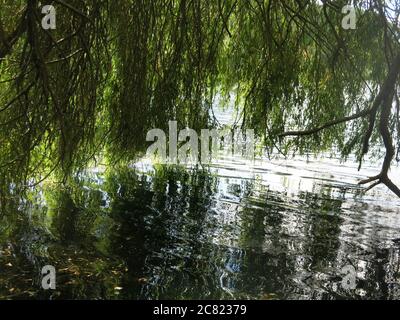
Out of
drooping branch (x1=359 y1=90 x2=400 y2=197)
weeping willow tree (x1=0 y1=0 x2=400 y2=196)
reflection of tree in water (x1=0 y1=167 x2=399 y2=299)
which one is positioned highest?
weeping willow tree (x1=0 y1=0 x2=400 y2=196)

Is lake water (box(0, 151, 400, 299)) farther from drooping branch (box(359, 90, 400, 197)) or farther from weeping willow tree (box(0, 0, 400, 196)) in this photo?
drooping branch (box(359, 90, 400, 197))

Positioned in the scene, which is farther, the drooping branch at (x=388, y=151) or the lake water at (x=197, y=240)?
the lake water at (x=197, y=240)

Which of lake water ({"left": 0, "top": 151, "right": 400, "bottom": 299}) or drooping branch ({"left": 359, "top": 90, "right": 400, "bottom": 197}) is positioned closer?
drooping branch ({"left": 359, "top": 90, "right": 400, "bottom": 197})

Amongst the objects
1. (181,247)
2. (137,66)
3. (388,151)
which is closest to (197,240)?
(181,247)

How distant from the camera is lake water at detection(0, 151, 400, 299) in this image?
151 inches

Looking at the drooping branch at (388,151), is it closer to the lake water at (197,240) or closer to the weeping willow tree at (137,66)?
the weeping willow tree at (137,66)

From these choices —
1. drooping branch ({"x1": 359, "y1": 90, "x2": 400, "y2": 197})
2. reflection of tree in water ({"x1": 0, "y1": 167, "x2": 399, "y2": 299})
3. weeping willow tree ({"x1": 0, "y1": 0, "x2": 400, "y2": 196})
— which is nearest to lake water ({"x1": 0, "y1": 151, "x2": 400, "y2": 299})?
reflection of tree in water ({"x1": 0, "y1": 167, "x2": 399, "y2": 299})

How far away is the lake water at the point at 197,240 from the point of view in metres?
3.82

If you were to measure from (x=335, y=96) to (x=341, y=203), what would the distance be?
358 cm

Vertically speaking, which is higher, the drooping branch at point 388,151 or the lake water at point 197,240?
the drooping branch at point 388,151

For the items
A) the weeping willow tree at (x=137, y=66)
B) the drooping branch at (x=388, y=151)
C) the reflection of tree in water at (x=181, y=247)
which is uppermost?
the weeping willow tree at (x=137, y=66)

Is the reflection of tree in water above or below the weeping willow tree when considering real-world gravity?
below

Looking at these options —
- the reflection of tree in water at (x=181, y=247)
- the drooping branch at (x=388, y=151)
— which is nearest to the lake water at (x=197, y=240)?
the reflection of tree in water at (x=181, y=247)

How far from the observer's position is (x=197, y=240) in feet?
16.3
